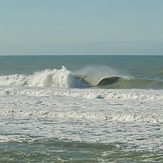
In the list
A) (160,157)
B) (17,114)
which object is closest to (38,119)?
(17,114)

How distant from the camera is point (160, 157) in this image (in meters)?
11.3

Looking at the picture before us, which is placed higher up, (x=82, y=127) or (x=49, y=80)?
(x=49, y=80)

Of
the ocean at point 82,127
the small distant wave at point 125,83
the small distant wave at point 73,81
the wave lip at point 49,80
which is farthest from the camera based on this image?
the wave lip at point 49,80

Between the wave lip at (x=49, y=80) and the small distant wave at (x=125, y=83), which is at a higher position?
the wave lip at (x=49, y=80)

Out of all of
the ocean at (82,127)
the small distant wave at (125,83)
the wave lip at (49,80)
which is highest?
the wave lip at (49,80)

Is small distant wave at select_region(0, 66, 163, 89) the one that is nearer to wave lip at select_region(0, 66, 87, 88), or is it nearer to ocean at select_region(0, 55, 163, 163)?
wave lip at select_region(0, 66, 87, 88)

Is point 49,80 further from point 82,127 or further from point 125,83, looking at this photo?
point 82,127

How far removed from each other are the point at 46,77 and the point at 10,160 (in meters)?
26.9

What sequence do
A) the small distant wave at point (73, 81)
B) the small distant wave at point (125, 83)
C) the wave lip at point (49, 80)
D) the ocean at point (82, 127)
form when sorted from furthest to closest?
the wave lip at point (49, 80) → the small distant wave at point (73, 81) → the small distant wave at point (125, 83) → the ocean at point (82, 127)

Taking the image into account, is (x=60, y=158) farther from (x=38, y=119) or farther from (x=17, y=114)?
(x=17, y=114)

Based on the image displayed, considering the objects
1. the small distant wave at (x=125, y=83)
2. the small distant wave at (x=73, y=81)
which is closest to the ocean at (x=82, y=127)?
the small distant wave at (x=125, y=83)

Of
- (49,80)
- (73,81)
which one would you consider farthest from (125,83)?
(49,80)

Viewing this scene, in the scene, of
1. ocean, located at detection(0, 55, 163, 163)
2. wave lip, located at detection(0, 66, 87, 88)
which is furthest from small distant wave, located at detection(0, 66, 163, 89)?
ocean, located at detection(0, 55, 163, 163)

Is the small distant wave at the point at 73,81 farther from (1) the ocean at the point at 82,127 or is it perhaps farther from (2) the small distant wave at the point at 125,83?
(1) the ocean at the point at 82,127
